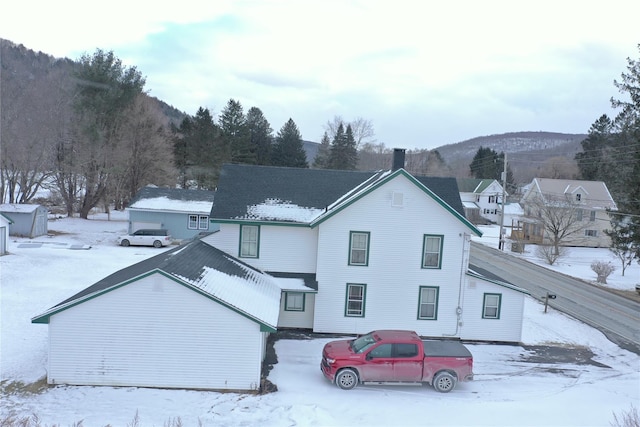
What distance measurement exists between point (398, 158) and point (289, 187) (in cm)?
572

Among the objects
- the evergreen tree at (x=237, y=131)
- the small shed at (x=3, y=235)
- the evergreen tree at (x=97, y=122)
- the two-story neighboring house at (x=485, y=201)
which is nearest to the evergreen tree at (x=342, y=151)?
the evergreen tree at (x=237, y=131)

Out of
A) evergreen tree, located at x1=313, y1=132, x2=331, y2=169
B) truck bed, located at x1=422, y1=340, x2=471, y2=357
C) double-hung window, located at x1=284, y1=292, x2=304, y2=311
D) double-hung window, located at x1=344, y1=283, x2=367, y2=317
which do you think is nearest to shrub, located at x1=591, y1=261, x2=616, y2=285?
double-hung window, located at x1=344, y1=283, x2=367, y2=317

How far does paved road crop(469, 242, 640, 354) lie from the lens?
25459mm

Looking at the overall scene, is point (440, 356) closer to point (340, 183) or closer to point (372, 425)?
point (372, 425)

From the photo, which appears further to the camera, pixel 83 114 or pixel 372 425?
pixel 83 114

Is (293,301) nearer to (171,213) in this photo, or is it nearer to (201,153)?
(171,213)

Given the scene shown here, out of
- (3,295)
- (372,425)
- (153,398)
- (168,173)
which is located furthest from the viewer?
(168,173)

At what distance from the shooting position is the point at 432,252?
71.8 ft

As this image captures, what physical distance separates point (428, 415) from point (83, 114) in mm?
48639

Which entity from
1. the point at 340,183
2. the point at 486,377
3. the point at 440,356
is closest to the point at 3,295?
the point at 340,183

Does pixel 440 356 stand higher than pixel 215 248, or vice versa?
pixel 215 248

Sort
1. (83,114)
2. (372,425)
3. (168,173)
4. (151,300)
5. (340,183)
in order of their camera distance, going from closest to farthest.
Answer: (372,425), (151,300), (340,183), (83,114), (168,173)

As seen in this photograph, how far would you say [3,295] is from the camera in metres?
23.7

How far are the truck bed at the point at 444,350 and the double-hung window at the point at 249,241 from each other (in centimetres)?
878
